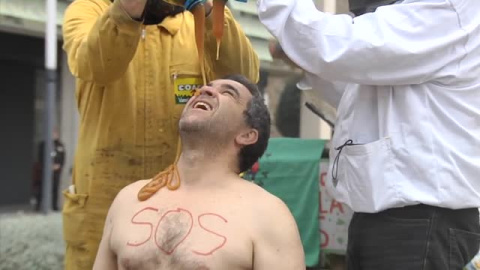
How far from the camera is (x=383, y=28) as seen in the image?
6.55 feet

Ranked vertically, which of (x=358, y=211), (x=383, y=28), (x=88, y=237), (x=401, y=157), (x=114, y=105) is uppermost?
(x=383, y=28)

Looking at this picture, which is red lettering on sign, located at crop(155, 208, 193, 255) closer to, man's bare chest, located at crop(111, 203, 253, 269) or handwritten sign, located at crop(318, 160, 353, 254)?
man's bare chest, located at crop(111, 203, 253, 269)

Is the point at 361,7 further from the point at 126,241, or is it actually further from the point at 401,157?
the point at 126,241

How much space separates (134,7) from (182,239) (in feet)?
2.39

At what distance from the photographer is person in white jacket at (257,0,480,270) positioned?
1976mm

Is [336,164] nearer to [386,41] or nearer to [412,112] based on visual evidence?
[412,112]

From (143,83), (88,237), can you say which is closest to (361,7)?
(143,83)

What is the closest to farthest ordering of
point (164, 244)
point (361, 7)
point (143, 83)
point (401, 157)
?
point (164, 244) → point (401, 157) → point (361, 7) → point (143, 83)

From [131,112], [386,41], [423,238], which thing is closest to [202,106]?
[131,112]

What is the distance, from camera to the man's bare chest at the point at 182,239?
1.83 meters

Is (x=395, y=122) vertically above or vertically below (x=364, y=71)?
below

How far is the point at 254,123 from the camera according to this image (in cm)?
206

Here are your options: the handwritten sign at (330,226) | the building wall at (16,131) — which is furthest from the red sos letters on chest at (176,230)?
the building wall at (16,131)

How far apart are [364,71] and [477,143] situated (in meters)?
0.41
